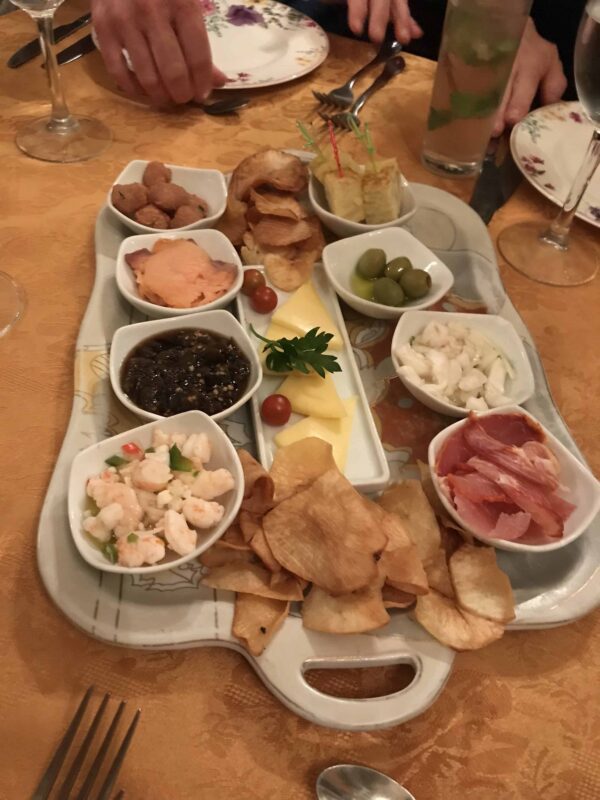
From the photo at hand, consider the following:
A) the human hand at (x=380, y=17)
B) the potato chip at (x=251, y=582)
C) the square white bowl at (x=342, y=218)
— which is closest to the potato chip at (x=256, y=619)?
the potato chip at (x=251, y=582)

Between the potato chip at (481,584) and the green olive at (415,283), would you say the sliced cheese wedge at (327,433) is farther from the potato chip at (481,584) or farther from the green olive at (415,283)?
the green olive at (415,283)

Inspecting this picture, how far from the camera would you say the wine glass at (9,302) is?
5.68 feet

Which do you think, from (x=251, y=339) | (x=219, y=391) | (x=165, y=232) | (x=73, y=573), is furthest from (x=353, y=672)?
(x=165, y=232)

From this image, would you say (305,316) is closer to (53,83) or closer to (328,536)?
(328,536)

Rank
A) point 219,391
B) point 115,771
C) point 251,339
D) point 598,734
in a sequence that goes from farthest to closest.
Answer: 1. point 251,339
2. point 219,391
3. point 598,734
4. point 115,771

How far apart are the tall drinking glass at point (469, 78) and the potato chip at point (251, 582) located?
1.67 metres

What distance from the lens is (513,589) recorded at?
1349 mm

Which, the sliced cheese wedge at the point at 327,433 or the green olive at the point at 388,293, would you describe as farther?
the green olive at the point at 388,293

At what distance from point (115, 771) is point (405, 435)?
0.95 m

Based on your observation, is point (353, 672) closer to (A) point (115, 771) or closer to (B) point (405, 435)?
(A) point (115, 771)

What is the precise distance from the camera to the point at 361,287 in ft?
6.39

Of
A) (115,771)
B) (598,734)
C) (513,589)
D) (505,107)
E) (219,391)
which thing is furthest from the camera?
(505,107)

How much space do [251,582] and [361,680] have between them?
272 millimetres

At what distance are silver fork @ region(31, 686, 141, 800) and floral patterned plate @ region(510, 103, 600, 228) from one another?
77.8 inches
